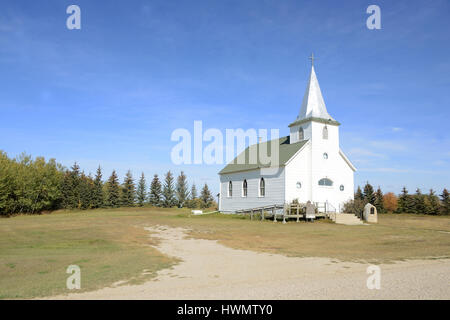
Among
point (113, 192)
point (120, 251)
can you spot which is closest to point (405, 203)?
point (120, 251)

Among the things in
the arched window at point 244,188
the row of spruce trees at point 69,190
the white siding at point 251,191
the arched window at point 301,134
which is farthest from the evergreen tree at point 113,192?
the arched window at point 301,134

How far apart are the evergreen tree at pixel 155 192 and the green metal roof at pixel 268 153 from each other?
30072mm

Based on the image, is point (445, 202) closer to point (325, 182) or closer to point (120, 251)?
point (325, 182)

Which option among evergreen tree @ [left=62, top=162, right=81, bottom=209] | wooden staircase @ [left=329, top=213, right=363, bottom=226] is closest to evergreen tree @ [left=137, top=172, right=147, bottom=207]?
evergreen tree @ [left=62, top=162, right=81, bottom=209]

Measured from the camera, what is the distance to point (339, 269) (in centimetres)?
935

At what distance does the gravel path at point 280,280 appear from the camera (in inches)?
264

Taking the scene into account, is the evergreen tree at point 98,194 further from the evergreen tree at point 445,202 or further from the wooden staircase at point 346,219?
the evergreen tree at point 445,202

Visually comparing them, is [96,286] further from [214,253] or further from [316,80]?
[316,80]

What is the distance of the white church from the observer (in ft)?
103

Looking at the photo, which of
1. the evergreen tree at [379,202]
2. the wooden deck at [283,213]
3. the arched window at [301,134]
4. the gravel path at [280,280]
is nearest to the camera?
the gravel path at [280,280]

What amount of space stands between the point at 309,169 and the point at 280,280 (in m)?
25.2

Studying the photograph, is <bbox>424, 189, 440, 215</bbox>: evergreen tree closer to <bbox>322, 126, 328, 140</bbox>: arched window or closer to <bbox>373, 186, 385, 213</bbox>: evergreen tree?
<bbox>373, 186, 385, 213</bbox>: evergreen tree

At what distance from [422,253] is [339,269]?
17.8 ft
